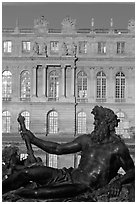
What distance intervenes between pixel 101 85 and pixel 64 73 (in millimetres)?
2411

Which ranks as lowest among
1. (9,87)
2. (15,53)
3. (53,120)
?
(53,120)

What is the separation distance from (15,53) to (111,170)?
2883cm

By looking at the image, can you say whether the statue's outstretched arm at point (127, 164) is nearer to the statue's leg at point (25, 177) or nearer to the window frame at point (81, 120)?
the statue's leg at point (25, 177)

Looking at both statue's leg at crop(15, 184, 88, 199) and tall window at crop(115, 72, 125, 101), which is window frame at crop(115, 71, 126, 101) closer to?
tall window at crop(115, 72, 125, 101)

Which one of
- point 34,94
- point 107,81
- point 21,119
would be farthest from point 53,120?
point 21,119

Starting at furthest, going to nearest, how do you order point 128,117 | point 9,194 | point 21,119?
point 128,117 → point 21,119 → point 9,194

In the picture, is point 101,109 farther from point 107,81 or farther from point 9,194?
point 107,81

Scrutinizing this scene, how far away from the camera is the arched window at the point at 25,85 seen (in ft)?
105

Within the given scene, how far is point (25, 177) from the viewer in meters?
3.11

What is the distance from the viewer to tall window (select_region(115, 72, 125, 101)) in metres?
32.2

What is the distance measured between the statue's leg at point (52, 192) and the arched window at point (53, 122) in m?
28.3

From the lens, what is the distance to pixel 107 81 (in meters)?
32.5

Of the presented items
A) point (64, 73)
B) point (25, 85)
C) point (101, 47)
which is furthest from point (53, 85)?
point (101, 47)

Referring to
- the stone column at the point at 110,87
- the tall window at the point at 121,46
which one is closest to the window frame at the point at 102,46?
the tall window at the point at 121,46
